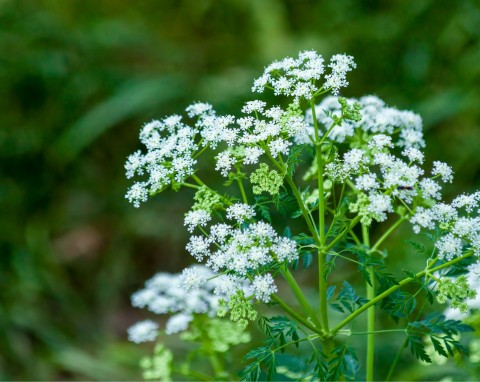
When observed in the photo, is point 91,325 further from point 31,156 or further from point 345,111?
point 345,111

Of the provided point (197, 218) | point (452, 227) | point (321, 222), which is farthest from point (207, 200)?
point (452, 227)

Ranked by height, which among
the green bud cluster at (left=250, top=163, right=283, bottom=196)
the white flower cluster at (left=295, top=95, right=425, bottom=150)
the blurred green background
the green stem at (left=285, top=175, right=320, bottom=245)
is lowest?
the green stem at (left=285, top=175, right=320, bottom=245)

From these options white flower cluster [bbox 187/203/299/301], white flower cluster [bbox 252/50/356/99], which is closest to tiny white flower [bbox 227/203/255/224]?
white flower cluster [bbox 187/203/299/301]

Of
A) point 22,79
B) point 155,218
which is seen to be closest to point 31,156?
point 22,79

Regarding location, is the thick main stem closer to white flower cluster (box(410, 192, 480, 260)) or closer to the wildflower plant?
the wildflower plant

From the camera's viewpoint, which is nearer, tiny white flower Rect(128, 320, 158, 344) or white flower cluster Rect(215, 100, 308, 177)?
white flower cluster Rect(215, 100, 308, 177)

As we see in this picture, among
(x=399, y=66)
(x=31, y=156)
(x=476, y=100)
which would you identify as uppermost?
(x=31, y=156)
